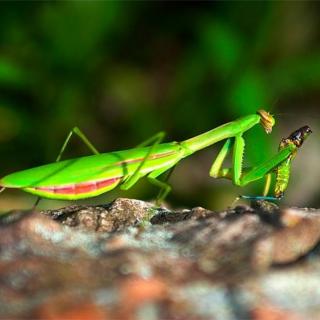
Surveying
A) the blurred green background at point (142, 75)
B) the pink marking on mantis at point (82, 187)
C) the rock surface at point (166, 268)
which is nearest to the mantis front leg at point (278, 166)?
the pink marking on mantis at point (82, 187)

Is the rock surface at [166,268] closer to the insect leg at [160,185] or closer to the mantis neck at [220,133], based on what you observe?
the insect leg at [160,185]

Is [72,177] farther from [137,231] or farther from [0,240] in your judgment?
[0,240]

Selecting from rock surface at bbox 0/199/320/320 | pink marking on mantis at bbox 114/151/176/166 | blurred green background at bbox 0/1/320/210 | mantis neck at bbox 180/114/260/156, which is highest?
blurred green background at bbox 0/1/320/210

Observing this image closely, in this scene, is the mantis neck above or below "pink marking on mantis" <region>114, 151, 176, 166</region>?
above

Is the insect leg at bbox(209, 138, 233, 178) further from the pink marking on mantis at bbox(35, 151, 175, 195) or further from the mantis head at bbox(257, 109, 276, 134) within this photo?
the pink marking on mantis at bbox(35, 151, 175, 195)

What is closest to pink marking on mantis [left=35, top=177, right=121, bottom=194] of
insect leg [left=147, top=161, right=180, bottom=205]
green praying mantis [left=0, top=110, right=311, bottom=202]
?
green praying mantis [left=0, top=110, right=311, bottom=202]

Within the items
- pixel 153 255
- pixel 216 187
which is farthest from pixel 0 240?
pixel 216 187

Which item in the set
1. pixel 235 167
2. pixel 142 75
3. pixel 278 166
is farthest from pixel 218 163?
pixel 142 75

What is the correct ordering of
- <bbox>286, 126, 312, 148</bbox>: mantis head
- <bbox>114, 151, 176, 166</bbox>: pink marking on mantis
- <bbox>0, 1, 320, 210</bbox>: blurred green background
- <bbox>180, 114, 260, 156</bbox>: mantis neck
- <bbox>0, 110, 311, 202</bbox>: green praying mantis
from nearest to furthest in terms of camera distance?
<bbox>0, 110, 311, 202</bbox>: green praying mantis < <bbox>114, 151, 176, 166</bbox>: pink marking on mantis < <bbox>286, 126, 312, 148</bbox>: mantis head < <bbox>180, 114, 260, 156</bbox>: mantis neck < <bbox>0, 1, 320, 210</bbox>: blurred green background
